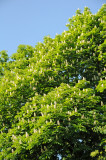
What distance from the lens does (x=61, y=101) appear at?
570 inches

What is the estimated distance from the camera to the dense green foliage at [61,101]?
13672 millimetres

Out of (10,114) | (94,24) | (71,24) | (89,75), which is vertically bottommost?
(10,114)

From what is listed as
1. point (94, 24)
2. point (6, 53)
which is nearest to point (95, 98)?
point (94, 24)

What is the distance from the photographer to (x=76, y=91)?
50.1ft

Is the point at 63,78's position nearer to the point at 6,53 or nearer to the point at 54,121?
the point at 54,121

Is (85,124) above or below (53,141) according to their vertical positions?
above

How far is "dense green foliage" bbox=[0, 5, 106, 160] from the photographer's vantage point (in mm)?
13672

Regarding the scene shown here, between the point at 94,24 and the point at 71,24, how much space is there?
411cm

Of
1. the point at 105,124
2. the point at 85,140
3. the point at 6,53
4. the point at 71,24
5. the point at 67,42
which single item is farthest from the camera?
the point at 6,53

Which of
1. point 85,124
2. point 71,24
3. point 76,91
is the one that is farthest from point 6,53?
point 85,124

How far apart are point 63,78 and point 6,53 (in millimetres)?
11175

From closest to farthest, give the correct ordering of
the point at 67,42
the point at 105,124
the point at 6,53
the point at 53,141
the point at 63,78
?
the point at 53,141 < the point at 105,124 < the point at 63,78 < the point at 67,42 < the point at 6,53

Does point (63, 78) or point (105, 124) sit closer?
point (105, 124)

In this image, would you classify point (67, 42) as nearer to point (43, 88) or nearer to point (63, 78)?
point (63, 78)
